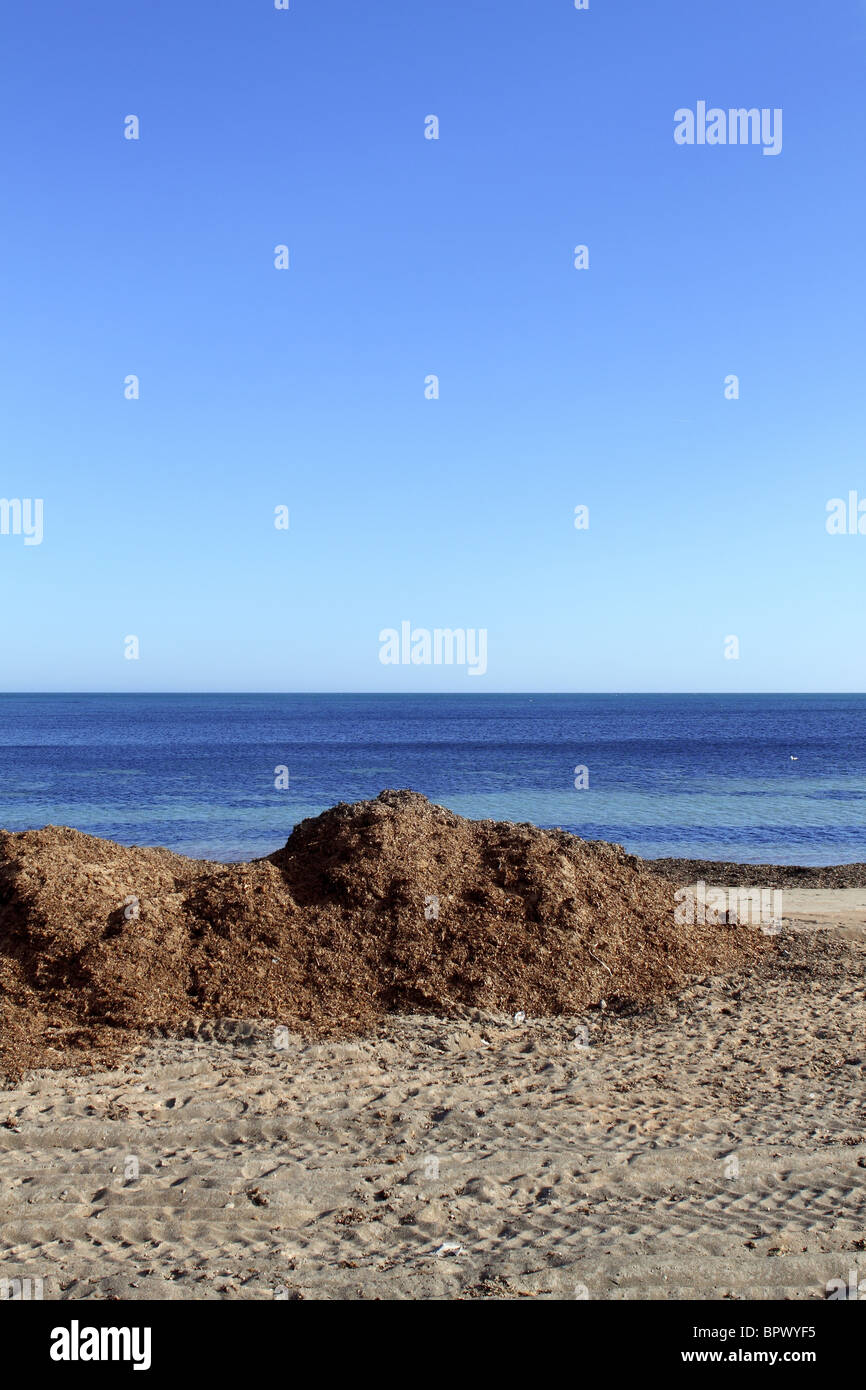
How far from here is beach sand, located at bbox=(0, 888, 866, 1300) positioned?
5020mm

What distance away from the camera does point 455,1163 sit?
6328 mm

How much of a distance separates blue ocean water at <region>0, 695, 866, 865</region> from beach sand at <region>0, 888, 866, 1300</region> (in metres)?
16.7

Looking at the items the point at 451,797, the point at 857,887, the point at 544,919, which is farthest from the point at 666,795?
the point at 544,919

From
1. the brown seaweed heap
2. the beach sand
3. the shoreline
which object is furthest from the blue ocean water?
the beach sand

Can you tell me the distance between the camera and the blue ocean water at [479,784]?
28.5 m

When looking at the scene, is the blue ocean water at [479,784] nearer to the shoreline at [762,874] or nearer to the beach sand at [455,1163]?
the shoreline at [762,874]

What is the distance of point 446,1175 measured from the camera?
6168mm

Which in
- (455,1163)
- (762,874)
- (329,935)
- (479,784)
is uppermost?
(329,935)

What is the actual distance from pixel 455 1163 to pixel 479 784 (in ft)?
133

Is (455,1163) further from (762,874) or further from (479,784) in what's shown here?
(479,784)

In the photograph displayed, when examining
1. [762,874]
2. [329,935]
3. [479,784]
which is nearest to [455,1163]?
[329,935]

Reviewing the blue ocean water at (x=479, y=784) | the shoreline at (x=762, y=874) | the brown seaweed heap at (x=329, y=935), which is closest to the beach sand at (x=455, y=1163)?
the brown seaweed heap at (x=329, y=935)

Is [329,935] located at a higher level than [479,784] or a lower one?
higher
